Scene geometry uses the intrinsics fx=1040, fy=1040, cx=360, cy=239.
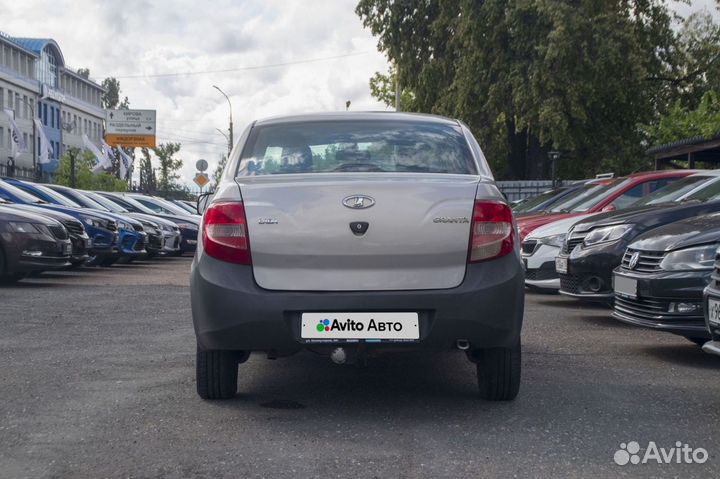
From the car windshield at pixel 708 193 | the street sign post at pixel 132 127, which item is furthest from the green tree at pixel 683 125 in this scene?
the street sign post at pixel 132 127

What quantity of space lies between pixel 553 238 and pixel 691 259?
4.95 metres

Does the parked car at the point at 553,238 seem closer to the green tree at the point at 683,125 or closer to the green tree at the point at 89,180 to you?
the green tree at the point at 683,125

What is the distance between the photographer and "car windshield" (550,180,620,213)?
13.8 meters

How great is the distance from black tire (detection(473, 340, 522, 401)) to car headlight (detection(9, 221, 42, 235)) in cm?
908

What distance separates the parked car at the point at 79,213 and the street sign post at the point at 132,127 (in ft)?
150

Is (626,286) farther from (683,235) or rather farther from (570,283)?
(570,283)

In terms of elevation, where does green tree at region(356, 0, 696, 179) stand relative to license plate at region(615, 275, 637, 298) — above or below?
above

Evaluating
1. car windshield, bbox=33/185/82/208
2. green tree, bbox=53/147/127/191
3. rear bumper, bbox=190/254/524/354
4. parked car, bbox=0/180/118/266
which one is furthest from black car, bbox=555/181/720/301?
green tree, bbox=53/147/127/191

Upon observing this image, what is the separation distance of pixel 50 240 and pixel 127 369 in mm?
7272

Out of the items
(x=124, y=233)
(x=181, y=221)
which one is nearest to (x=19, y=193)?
(x=124, y=233)

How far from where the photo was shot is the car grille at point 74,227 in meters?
15.0

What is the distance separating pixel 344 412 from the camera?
5570 millimetres

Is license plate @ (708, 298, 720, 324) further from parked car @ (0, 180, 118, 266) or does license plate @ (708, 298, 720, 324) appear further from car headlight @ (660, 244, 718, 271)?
parked car @ (0, 180, 118, 266)

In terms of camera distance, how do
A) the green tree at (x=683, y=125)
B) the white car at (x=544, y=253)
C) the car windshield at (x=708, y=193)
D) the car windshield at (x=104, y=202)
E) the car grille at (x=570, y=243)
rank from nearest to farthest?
the car windshield at (x=708, y=193)
the car grille at (x=570, y=243)
the white car at (x=544, y=253)
the car windshield at (x=104, y=202)
the green tree at (x=683, y=125)
